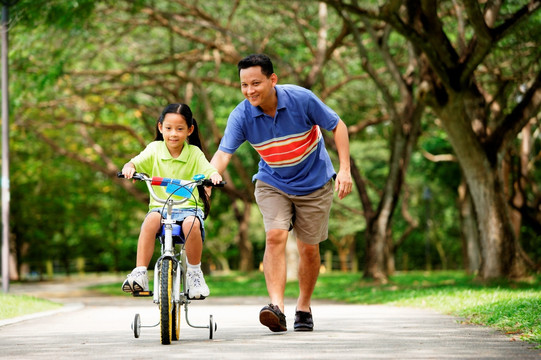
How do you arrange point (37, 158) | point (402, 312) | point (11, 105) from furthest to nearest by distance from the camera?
point (37, 158)
point (11, 105)
point (402, 312)

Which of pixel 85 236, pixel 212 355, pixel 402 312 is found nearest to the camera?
pixel 212 355

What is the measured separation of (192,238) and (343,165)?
4.37 feet

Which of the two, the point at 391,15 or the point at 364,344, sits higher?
the point at 391,15

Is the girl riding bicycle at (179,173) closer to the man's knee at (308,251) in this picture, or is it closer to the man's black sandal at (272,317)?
the man's black sandal at (272,317)

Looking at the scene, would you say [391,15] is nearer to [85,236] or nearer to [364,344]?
[364,344]

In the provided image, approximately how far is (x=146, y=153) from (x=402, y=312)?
4.91 m

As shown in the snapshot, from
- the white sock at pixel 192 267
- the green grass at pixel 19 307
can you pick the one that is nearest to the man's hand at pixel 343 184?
the white sock at pixel 192 267

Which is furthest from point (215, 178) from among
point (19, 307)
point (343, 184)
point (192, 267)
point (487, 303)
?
point (19, 307)

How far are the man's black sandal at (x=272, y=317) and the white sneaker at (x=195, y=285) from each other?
48 centimetres

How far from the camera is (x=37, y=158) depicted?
110 feet

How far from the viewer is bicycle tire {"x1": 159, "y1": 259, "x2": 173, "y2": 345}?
6085 millimetres

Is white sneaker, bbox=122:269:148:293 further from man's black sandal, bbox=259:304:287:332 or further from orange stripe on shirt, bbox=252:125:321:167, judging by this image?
orange stripe on shirt, bbox=252:125:321:167

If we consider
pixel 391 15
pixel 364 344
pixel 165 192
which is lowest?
pixel 364 344

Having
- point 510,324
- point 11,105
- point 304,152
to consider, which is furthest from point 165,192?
point 11,105
